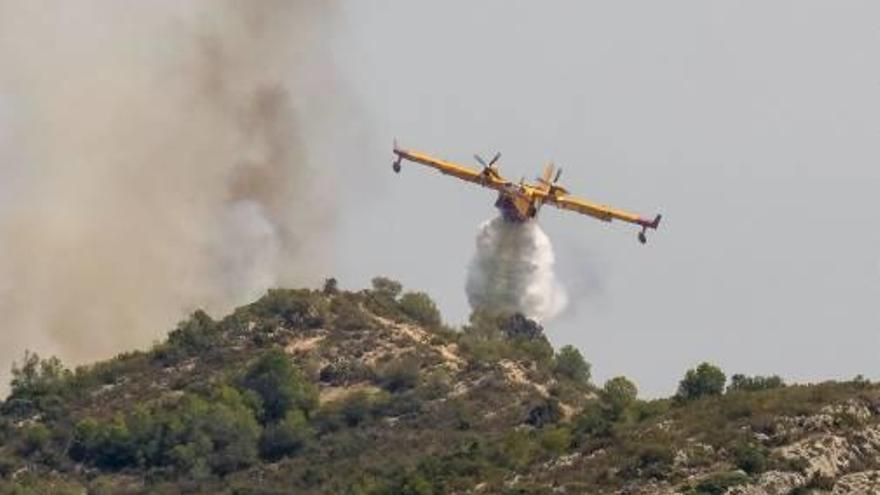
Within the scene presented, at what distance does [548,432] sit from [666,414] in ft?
30.5

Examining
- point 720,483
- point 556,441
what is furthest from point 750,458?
point 556,441

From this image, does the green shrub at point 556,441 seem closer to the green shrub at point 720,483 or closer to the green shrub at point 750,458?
the green shrub at point 750,458

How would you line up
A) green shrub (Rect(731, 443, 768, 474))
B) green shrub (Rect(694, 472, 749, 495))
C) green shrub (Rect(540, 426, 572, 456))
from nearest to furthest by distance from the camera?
green shrub (Rect(694, 472, 749, 495)) → green shrub (Rect(731, 443, 768, 474)) → green shrub (Rect(540, 426, 572, 456))

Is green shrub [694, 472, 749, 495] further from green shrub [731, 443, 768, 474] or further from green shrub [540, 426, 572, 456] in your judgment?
green shrub [540, 426, 572, 456]

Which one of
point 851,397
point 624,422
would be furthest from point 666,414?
point 851,397

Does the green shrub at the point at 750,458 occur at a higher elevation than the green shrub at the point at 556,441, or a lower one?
lower

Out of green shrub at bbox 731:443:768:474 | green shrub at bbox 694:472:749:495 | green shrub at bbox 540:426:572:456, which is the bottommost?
green shrub at bbox 694:472:749:495

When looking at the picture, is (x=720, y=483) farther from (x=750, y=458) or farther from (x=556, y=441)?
(x=556, y=441)

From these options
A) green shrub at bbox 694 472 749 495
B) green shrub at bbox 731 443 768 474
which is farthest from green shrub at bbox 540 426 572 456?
green shrub at bbox 694 472 749 495

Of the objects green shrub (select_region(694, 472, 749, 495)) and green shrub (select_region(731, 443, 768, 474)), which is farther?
green shrub (select_region(731, 443, 768, 474))

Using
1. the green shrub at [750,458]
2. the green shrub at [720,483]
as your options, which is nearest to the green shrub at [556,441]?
the green shrub at [750,458]

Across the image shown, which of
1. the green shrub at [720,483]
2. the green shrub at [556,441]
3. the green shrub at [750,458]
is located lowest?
the green shrub at [720,483]

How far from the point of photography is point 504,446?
187 metres

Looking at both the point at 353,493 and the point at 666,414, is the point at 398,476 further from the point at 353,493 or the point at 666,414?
the point at 666,414
